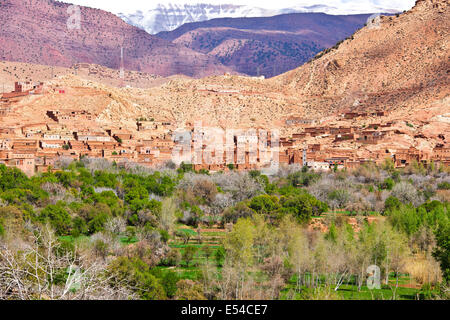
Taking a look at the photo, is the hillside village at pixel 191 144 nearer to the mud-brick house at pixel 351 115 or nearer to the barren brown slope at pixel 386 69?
the mud-brick house at pixel 351 115

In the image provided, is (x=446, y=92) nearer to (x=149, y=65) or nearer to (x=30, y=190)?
(x=30, y=190)

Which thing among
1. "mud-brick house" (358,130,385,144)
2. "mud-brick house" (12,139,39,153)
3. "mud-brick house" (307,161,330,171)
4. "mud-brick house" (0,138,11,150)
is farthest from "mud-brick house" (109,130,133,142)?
"mud-brick house" (358,130,385,144)

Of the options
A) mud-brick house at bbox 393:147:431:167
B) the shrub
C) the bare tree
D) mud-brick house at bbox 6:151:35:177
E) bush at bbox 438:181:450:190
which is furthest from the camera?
mud-brick house at bbox 393:147:431:167

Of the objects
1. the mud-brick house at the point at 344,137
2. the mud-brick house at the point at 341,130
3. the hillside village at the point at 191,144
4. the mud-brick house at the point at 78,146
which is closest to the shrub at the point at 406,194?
the hillside village at the point at 191,144

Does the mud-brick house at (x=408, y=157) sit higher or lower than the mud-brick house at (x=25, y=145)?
lower

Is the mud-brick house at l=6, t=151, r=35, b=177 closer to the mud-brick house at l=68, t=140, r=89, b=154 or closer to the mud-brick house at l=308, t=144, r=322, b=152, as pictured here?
the mud-brick house at l=68, t=140, r=89, b=154

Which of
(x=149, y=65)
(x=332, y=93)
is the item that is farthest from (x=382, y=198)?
(x=149, y=65)

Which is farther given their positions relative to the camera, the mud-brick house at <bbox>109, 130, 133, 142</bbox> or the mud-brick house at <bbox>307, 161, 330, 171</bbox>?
the mud-brick house at <bbox>109, 130, 133, 142</bbox>
